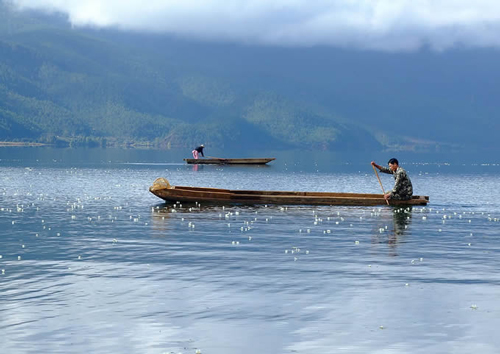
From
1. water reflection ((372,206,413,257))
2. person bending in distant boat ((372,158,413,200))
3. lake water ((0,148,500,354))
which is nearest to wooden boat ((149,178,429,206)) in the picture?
person bending in distant boat ((372,158,413,200))

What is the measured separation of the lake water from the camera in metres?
19.6

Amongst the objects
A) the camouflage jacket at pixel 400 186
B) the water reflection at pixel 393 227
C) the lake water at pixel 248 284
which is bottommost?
the lake water at pixel 248 284

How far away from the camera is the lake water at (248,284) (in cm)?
1958

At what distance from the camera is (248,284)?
2598 cm

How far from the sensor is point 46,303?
22984 millimetres

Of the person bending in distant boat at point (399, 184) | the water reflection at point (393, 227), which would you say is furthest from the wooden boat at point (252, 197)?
the water reflection at point (393, 227)

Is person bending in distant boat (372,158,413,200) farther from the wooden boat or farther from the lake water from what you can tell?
the lake water

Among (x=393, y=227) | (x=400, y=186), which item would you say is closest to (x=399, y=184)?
(x=400, y=186)

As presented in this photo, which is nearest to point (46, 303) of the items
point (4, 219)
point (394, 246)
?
point (394, 246)

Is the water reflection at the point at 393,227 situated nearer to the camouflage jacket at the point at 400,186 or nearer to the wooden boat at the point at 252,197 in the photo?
the camouflage jacket at the point at 400,186

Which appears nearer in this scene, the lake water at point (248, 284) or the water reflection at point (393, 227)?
the lake water at point (248, 284)

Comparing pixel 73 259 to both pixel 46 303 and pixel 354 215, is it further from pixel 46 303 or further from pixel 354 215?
pixel 354 215

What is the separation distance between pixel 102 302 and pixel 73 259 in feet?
26.8

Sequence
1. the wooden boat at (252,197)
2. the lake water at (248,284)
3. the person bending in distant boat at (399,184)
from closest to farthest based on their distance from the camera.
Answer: the lake water at (248,284)
the person bending in distant boat at (399,184)
the wooden boat at (252,197)
